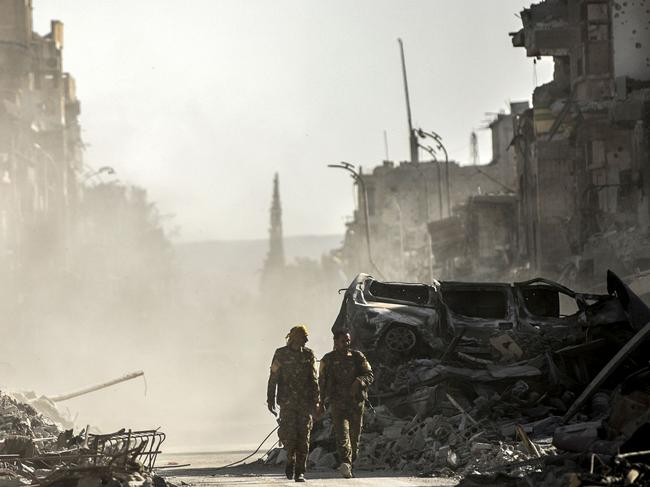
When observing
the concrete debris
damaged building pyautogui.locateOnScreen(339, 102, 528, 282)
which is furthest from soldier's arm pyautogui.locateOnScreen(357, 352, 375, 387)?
damaged building pyautogui.locateOnScreen(339, 102, 528, 282)

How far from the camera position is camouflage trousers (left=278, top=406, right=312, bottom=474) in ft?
56.1

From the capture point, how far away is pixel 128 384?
3167 inches

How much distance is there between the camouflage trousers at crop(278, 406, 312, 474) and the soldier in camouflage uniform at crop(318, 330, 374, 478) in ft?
2.25

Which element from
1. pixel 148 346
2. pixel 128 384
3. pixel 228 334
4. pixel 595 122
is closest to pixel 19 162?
pixel 128 384

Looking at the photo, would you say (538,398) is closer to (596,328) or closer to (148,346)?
(596,328)

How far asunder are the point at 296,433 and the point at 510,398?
218 inches

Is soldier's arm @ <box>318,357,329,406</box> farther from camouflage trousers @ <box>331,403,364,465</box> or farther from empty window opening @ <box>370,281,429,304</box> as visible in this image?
empty window opening @ <box>370,281,429,304</box>

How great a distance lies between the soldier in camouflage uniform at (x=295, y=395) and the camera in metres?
17.1

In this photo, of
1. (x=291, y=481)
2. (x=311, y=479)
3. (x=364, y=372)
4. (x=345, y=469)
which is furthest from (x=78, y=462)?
(x=364, y=372)

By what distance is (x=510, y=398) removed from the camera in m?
21.9

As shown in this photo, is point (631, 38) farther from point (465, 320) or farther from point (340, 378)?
point (340, 378)

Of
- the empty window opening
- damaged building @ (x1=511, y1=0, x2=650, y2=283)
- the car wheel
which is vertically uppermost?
damaged building @ (x1=511, y1=0, x2=650, y2=283)

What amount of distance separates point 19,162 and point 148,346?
2373 centimetres

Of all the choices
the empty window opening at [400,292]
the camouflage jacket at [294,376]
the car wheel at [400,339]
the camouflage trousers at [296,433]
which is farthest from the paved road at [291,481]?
the empty window opening at [400,292]
